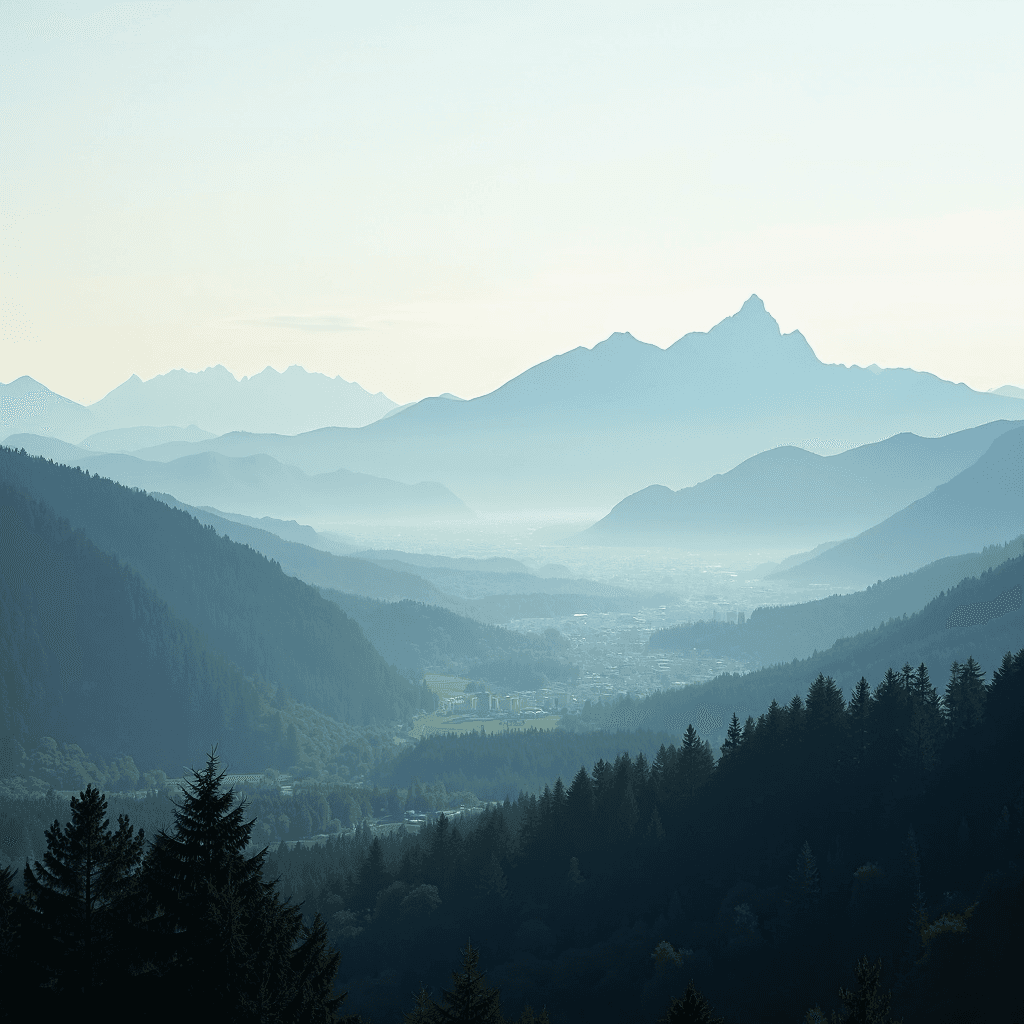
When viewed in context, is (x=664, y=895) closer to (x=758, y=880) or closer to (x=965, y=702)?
(x=758, y=880)

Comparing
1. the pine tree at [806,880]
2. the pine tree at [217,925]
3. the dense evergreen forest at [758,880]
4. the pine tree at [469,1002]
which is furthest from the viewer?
the pine tree at [806,880]

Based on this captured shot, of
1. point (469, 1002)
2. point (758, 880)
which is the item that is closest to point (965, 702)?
point (758, 880)

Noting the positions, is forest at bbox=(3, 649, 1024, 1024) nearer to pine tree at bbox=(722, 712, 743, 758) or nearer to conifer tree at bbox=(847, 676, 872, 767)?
conifer tree at bbox=(847, 676, 872, 767)

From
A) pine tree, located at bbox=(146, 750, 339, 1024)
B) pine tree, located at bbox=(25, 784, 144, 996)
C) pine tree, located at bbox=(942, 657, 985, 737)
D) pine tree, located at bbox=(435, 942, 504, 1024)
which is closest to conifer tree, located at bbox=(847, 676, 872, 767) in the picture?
pine tree, located at bbox=(942, 657, 985, 737)

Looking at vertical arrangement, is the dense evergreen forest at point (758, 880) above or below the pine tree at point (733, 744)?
below

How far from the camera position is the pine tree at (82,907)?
30.9m

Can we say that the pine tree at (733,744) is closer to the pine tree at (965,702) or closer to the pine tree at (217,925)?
the pine tree at (965,702)

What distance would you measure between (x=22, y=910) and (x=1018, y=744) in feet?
225

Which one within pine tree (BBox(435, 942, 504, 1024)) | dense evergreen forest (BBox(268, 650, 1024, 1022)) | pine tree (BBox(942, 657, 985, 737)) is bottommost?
dense evergreen forest (BBox(268, 650, 1024, 1022))

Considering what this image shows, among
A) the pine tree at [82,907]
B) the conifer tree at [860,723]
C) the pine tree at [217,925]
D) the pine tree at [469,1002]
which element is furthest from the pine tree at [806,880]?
the pine tree at [82,907]

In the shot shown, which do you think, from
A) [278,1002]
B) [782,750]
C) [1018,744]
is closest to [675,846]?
[782,750]

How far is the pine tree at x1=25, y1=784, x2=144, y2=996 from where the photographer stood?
30938 mm

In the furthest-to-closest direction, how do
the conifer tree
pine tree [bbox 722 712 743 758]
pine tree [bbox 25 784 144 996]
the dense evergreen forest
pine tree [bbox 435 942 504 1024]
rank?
pine tree [bbox 722 712 743 758]
the conifer tree
the dense evergreen forest
pine tree [bbox 435 942 504 1024]
pine tree [bbox 25 784 144 996]

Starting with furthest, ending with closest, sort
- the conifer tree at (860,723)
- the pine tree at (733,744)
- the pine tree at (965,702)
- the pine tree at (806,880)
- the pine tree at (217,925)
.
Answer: the pine tree at (733,744) → the conifer tree at (860,723) → the pine tree at (965,702) → the pine tree at (806,880) → the pine tree at (217,925)
